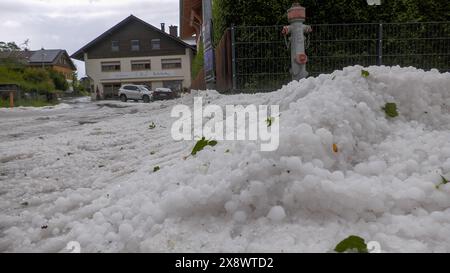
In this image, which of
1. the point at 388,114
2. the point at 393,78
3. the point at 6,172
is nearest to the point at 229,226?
the point at 388,114

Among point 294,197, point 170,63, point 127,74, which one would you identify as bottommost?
point 294,197

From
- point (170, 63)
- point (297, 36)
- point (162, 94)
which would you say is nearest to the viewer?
point (297, 36)

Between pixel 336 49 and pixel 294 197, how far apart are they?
7.03m

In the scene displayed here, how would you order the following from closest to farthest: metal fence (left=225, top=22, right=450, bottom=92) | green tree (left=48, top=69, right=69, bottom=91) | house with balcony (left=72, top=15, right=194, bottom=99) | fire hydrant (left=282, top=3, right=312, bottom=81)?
fire hydrant (left=282, top=3, right=312, bottom=81) < metal fence (left=225, top=22, right=450, bottom=92) < house with balcony (left=72, top=15, right=194, bottom=99) < green tree (left=48, top=69, right=69, bottom=91)

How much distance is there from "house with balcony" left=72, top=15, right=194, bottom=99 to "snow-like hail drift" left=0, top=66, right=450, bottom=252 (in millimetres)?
42085

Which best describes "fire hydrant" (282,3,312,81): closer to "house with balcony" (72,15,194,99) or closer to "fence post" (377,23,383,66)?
"fence post" (377,23,383,66)

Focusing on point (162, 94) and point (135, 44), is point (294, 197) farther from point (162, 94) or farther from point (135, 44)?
point (135, 44)

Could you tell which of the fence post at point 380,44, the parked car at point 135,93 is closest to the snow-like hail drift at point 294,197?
the fence post at point 380,44

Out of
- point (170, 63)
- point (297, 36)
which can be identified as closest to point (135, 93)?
point (170, 63)

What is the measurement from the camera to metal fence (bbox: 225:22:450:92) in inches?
307

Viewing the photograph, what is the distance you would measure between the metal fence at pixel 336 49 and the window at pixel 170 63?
36626 millimetres

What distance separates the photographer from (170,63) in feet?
145

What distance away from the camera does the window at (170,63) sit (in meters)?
43.9

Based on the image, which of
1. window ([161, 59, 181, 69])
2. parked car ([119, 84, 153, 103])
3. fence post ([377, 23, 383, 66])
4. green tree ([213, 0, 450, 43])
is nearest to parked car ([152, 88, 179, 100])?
parked car ([119, 84, 153, 103])
